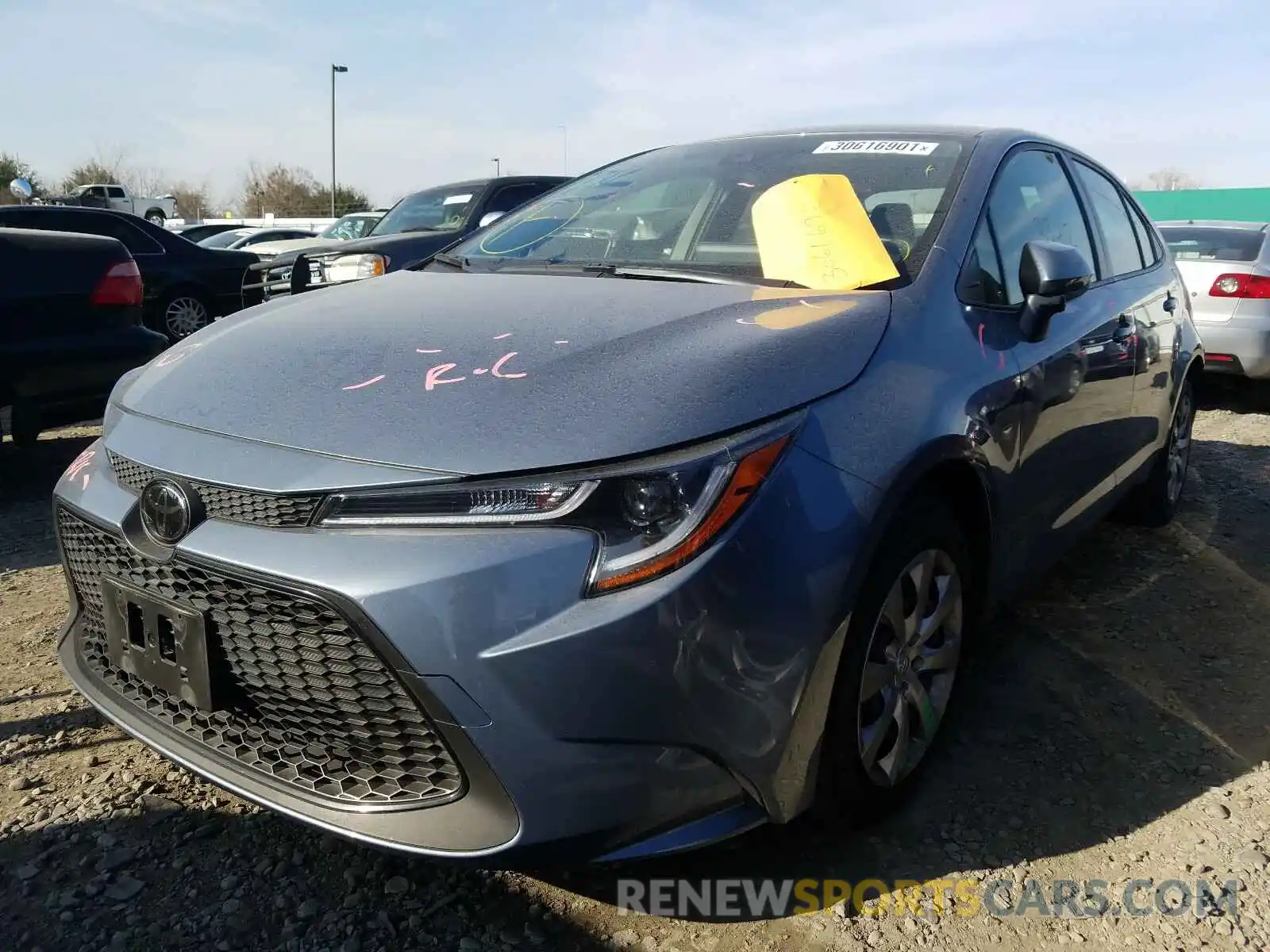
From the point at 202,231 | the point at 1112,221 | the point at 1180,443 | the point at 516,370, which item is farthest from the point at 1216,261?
the point at 202,231

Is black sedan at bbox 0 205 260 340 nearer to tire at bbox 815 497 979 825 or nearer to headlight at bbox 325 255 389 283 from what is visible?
headlight at bbox 325 255 389 283

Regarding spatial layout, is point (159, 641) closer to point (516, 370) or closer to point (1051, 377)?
point (516, 370)

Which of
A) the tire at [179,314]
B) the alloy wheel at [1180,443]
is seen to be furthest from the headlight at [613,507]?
the tire at [179,314]

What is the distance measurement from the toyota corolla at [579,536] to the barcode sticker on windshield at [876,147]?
1.06 feet

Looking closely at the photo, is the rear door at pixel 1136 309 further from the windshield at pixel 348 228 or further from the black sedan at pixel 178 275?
the windshield at pixel 348 228

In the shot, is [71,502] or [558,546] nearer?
[558,546]

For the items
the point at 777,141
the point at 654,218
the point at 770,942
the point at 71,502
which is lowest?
the point at 770,942

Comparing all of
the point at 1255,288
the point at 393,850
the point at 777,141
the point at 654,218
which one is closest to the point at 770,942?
the point at 393,850

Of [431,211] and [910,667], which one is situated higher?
[431,211]

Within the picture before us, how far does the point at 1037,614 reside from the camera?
11.2ft

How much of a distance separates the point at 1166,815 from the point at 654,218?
6.50ft

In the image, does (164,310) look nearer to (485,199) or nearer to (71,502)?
(485,199)

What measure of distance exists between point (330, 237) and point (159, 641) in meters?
11.8

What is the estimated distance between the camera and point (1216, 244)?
7121 millimetres
